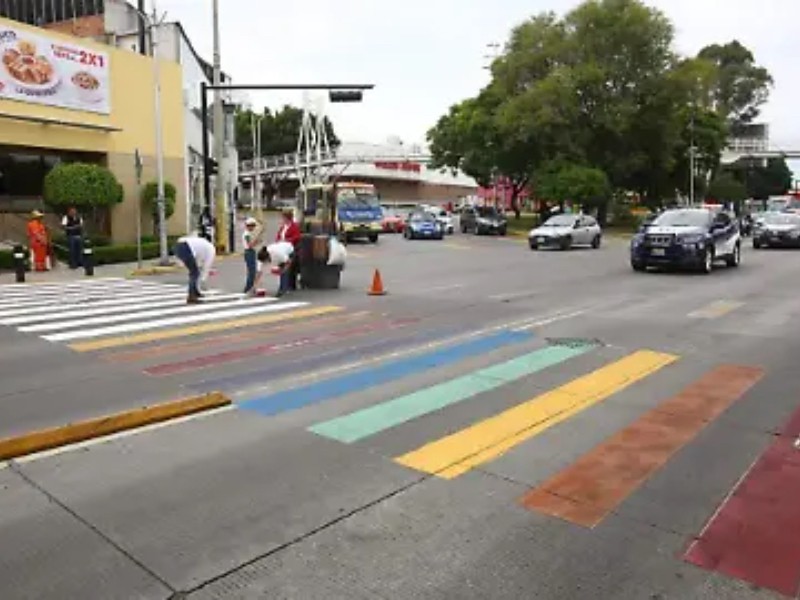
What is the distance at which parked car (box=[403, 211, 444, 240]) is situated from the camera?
39.2 meters

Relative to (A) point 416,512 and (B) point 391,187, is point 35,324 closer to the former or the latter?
(A) point 416,512

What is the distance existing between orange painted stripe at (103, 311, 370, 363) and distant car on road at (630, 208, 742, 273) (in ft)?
32.6

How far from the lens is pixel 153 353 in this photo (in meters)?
9.23

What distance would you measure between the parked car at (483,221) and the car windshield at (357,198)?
9.57 m

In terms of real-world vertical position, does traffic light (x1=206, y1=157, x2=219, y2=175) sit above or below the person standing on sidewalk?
above

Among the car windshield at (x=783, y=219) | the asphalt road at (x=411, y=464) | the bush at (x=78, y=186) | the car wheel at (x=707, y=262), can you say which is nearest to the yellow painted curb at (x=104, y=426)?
the asphalt road at (x=411, y=464)

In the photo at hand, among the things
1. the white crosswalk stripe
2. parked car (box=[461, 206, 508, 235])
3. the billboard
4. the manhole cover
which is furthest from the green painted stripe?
parked car (box=[461, 206, 508, 235])

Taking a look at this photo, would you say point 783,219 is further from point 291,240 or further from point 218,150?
point 291,240

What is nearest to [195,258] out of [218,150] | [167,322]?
[167,322]

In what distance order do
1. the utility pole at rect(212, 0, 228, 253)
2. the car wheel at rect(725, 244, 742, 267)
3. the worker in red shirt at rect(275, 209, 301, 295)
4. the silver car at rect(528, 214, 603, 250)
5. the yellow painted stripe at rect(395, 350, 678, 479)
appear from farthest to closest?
the silver car at rect(528, 214, 603, 250) → the utility pole at rect(212, 0, 228, 253) → the car wheel at rect(725, 244, 742, 267) → the worker in red shirt at rect(275, 209, 301, 295) → the yellow painted stripe at rect(395, 350, 678, 479)

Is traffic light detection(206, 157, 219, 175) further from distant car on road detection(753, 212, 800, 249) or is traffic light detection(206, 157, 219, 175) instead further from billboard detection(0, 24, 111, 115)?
distant car on road detection(753, 212, 800, 249)

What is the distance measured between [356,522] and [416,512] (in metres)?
0.37

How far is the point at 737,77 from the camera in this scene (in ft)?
333

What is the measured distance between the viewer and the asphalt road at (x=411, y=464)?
3.81 meters
